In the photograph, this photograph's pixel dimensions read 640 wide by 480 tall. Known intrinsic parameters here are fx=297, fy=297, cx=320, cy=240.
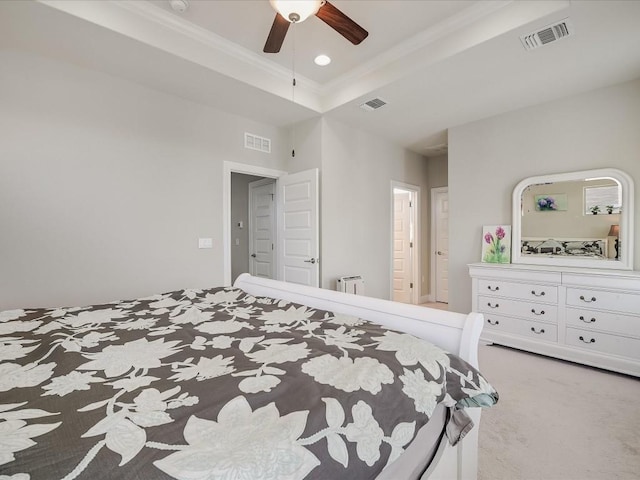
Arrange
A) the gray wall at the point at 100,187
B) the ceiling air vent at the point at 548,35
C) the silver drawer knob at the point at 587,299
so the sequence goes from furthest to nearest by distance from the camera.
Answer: the silver drawer knob at the point at 587,299 < the gray wall at the point at 100,187 < the ceiling air vent at the point at 548,35

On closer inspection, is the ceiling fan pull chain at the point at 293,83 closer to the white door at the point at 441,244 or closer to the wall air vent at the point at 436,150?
the wall air vent at the point at 436,150

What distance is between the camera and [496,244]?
3688mm

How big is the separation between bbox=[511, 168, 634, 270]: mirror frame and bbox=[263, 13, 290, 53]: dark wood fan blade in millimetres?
3097

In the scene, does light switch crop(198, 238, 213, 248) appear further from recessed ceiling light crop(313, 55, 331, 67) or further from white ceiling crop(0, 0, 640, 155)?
recessed ceiling light crop(313, 55, 331, 67)

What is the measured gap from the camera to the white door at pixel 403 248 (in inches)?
216

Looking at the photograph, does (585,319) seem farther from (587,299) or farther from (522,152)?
(522,152)

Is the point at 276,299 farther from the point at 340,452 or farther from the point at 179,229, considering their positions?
the point at 179,229

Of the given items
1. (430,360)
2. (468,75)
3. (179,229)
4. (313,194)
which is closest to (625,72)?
(468,75)

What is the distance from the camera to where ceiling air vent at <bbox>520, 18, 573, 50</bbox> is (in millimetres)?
2162

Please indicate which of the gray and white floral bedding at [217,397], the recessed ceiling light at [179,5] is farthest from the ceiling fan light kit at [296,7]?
the gray and white floral bedding at [217,397]

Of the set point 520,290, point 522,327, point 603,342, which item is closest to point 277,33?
point 520,290

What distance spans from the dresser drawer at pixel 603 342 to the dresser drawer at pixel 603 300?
0.24 m

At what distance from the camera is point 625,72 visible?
9.05 ft

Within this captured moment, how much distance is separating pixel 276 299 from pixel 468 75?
271 centimetres
